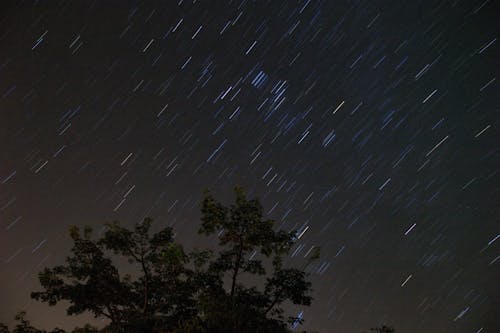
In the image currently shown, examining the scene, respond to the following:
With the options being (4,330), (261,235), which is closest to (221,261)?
(261,235)

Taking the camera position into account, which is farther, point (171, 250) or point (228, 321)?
point (171, 250)

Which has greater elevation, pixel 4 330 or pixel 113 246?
pixel 113 246

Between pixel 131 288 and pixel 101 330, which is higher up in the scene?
pixel 131 288

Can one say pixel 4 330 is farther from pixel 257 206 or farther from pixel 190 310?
pixel 257 206

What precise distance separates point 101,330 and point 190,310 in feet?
6.02

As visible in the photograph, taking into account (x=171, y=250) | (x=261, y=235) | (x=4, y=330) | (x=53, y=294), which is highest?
(x=261, y=235)

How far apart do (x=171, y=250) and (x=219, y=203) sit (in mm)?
1363

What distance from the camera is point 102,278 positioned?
9.78 meters

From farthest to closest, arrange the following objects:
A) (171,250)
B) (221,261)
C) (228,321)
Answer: (221,261) < (171,250) < (228,321)

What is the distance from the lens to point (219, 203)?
920cm

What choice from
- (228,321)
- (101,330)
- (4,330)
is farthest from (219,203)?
(4,330)

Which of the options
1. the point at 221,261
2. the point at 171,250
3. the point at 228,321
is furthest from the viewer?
the point at 221,261

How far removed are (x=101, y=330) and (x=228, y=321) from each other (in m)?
2.67

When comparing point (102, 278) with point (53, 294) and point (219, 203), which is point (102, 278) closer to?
point (53, 294)
